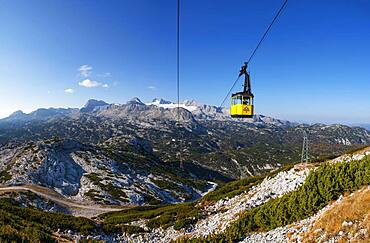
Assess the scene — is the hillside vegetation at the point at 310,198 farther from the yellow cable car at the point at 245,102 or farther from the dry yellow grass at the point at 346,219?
the yellow cable car at the point at 245,102

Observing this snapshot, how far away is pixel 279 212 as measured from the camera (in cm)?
2548

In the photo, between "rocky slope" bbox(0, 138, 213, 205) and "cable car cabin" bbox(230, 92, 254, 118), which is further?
"rocky slope" bbox(0, 138, 213, 205)

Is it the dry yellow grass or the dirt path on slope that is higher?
the dry yellow grass

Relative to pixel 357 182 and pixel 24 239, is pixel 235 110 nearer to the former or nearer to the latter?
pixel 357 182

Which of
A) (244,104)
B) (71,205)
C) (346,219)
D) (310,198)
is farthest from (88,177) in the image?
(346,219)

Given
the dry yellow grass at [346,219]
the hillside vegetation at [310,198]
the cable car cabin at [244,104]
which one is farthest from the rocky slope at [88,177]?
the dry yellow grass at [346,219]

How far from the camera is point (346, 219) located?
17.6m

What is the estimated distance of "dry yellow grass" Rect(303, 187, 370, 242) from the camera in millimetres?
16203

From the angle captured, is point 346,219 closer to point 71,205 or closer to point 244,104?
point 244,104

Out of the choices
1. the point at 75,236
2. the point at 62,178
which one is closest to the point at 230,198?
the point at 75,236

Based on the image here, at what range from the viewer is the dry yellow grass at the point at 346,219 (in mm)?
16203

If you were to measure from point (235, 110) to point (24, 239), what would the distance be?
779 inches

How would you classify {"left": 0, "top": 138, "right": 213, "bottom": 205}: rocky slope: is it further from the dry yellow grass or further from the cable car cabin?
the dry yellow grass

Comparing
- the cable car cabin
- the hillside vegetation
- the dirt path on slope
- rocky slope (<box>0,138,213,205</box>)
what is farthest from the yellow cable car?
rocky slope (<box>0,138,213,205</box>)
